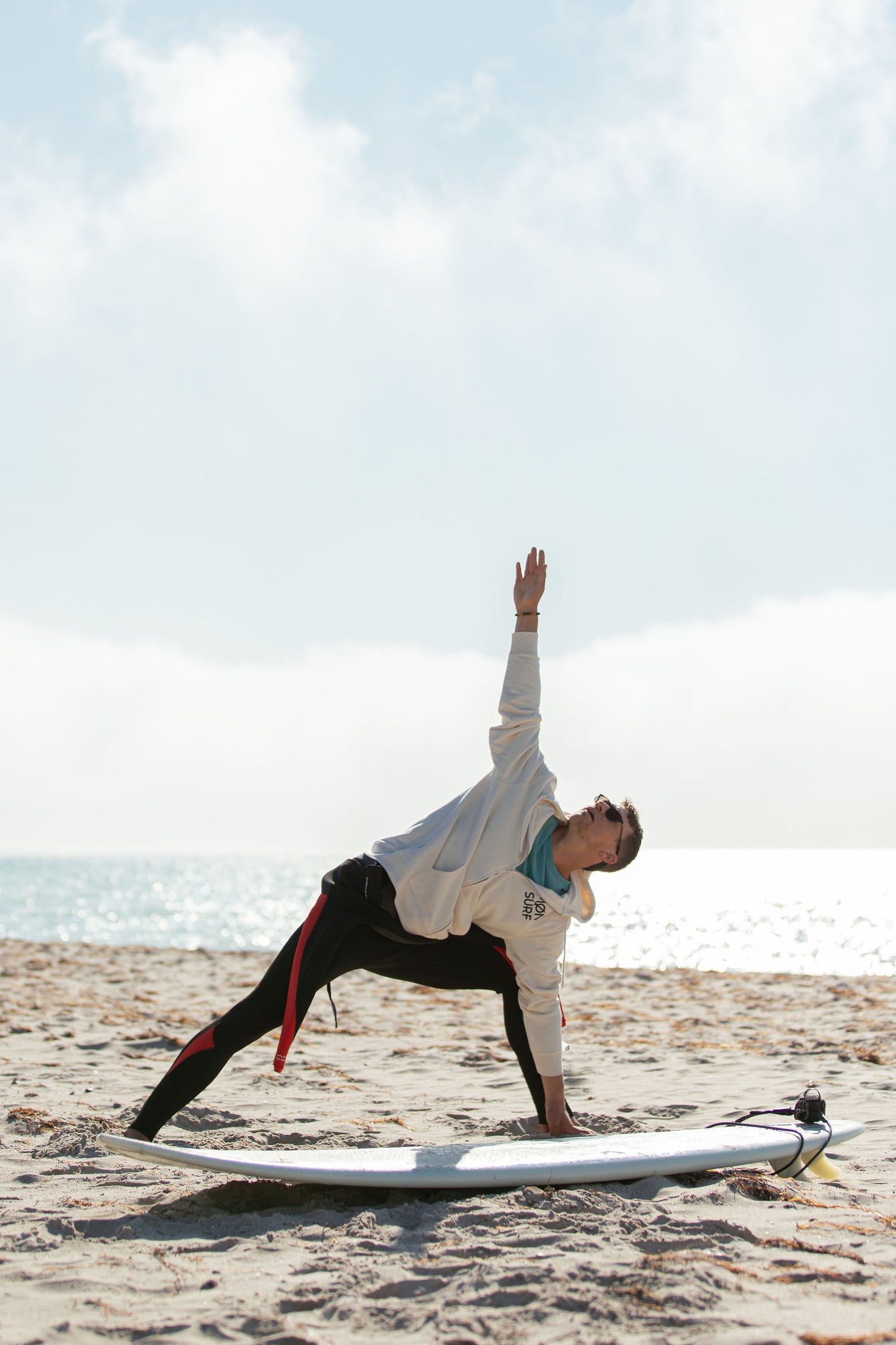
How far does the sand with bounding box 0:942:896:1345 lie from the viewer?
196 cm

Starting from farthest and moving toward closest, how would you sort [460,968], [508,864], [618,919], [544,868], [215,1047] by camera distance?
[618,919], [460,968], [544,868], [508,864], [215,1047]

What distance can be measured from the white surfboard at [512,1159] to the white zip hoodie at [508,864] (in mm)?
436

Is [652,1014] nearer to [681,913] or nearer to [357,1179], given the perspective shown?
[357,1179]

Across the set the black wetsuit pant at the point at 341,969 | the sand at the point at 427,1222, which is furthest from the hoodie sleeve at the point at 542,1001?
the sand at the point at 427,1222

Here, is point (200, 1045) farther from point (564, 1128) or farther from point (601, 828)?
point (601, 828)

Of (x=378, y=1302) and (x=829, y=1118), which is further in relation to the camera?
(x=829, y=1118)

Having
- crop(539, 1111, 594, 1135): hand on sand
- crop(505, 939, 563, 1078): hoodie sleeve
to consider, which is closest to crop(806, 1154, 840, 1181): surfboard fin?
crop(539, 1111, 594, 1135): hand on sand

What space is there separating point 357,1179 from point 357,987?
6549 millimetres

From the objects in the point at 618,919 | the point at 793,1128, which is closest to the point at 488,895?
the point at 793,1128

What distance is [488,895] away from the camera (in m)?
3.38

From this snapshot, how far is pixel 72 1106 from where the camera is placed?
4.14 meters

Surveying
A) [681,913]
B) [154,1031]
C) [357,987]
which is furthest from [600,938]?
[154,1031]

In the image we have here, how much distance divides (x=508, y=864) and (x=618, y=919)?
47.5m

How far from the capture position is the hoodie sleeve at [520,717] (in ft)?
10.9
